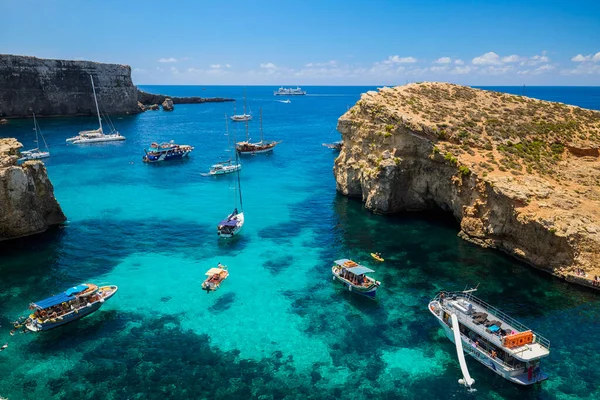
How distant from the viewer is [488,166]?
5038 centimetres

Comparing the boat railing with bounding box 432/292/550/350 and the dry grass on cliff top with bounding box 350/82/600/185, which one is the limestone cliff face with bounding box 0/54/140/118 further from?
the boat railing with bounding box 432/292/550/350

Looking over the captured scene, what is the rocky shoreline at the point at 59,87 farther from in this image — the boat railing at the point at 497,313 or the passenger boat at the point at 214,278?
the boat railing at the point at 497,313

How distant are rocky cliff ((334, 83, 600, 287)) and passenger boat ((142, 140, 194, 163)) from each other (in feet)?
163

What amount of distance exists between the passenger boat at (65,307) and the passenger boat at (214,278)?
8697mm

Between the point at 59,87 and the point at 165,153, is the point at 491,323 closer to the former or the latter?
the point at 165,153

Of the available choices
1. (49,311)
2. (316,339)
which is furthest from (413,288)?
(49,311)

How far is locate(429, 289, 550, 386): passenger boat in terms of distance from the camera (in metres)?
28.2

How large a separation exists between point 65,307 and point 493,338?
34.9m

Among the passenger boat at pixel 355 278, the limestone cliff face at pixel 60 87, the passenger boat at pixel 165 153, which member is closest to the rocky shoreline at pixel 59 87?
Answer: the limestone cliff face at pixel 60 87

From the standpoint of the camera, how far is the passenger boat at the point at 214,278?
40.2 metres

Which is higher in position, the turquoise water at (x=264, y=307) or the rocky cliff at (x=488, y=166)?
the rocky cliff at (x=488, y=166)

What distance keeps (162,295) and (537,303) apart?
35.4 meters

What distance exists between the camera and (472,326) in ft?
103

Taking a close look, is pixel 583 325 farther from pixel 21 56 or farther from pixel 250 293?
pixel 21 56
